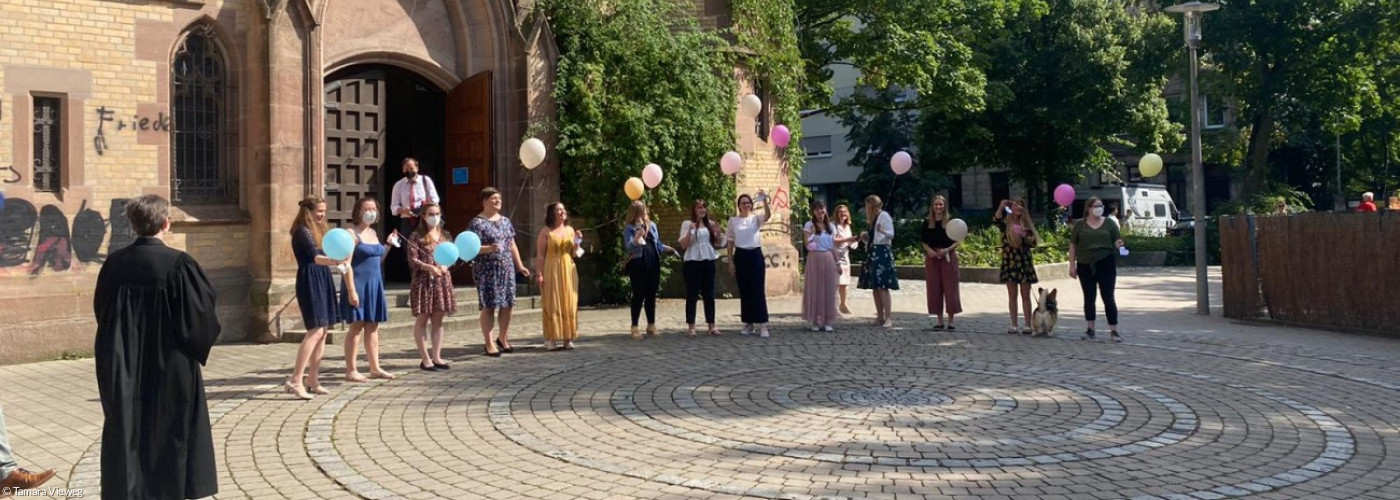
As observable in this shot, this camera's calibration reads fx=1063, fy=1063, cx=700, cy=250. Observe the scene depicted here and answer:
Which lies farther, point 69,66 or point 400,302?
point 400,302

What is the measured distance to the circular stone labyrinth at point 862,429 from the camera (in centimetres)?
546

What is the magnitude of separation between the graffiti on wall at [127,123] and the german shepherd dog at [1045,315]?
32.5 feet

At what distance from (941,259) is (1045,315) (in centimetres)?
145

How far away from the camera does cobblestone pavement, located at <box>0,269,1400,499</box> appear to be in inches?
216

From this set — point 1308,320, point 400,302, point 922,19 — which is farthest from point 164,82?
point 922,19

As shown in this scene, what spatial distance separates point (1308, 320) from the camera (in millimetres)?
12961

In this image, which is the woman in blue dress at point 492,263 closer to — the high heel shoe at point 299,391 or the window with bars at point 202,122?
the high heel shoe at point 299,391

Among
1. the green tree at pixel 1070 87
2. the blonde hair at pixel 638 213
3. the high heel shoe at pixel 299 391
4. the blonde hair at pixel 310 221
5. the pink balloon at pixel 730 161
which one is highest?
the green tree at pixel 1070 87

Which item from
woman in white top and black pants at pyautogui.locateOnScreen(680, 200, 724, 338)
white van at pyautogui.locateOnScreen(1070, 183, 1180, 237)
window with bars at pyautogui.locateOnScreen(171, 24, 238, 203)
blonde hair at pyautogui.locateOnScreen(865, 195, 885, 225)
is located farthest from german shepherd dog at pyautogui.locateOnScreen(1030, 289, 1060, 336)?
white van at pyautogui.locateOnScreen(1070, 183, 1180, 237)

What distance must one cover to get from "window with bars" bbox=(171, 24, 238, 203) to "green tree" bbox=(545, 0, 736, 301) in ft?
14.7

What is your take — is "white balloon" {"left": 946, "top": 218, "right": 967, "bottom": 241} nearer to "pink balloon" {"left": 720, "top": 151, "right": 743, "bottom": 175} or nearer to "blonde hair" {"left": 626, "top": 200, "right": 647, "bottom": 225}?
"pink balloon" {"left": 720, "top": 151, "right": 743, "bottom": 175}

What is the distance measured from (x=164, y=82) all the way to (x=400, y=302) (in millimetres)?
3664

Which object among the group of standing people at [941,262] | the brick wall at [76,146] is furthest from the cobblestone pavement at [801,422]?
the group of standing people at [941,262]

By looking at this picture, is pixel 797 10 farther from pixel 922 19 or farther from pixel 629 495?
pixel 629 495
